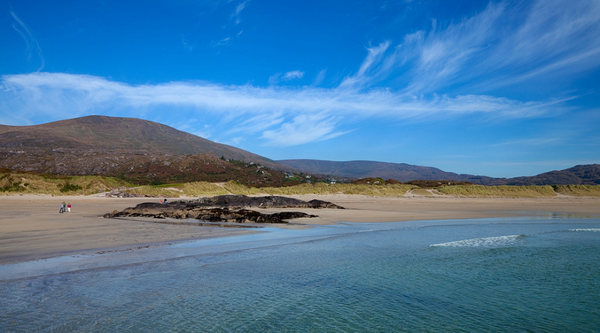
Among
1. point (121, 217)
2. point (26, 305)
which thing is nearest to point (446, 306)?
point (26, 305)

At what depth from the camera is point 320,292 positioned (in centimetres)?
690

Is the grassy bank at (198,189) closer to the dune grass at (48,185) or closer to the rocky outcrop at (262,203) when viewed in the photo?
the dune grass at (48,185)

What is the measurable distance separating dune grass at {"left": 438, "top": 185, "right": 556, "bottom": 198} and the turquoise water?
143 feet

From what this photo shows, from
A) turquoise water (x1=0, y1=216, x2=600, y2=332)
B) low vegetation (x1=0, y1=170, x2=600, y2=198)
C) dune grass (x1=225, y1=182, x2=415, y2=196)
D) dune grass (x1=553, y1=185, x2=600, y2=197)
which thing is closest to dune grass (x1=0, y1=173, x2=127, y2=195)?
low vegetation (x1=0, y1=170, x2=600, y2=198)

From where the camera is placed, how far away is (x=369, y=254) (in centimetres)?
1062

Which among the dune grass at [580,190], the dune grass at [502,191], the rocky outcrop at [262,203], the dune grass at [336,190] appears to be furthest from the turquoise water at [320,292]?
the dune grass at [580,190]

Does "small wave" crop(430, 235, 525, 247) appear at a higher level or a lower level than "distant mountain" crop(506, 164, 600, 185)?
lower

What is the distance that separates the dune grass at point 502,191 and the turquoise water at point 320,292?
43.6 m

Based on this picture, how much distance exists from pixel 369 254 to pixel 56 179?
47.4 metres

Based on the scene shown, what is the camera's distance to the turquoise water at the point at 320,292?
17.1ft

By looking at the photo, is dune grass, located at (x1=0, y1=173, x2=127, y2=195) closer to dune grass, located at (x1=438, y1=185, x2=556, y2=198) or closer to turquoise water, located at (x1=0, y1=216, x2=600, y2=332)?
turquoise water, located at (x1=0, y1=216, x2=600, y2=332)

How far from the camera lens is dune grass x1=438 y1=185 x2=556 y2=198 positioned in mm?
50559

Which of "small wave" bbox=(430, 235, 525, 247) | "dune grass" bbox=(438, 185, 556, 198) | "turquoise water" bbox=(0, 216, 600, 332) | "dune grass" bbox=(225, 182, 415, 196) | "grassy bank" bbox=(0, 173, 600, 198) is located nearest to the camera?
"turquoise water" bbox=(0, 216, 600, 332)

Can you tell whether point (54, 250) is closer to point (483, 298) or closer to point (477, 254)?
point (483, 298)
